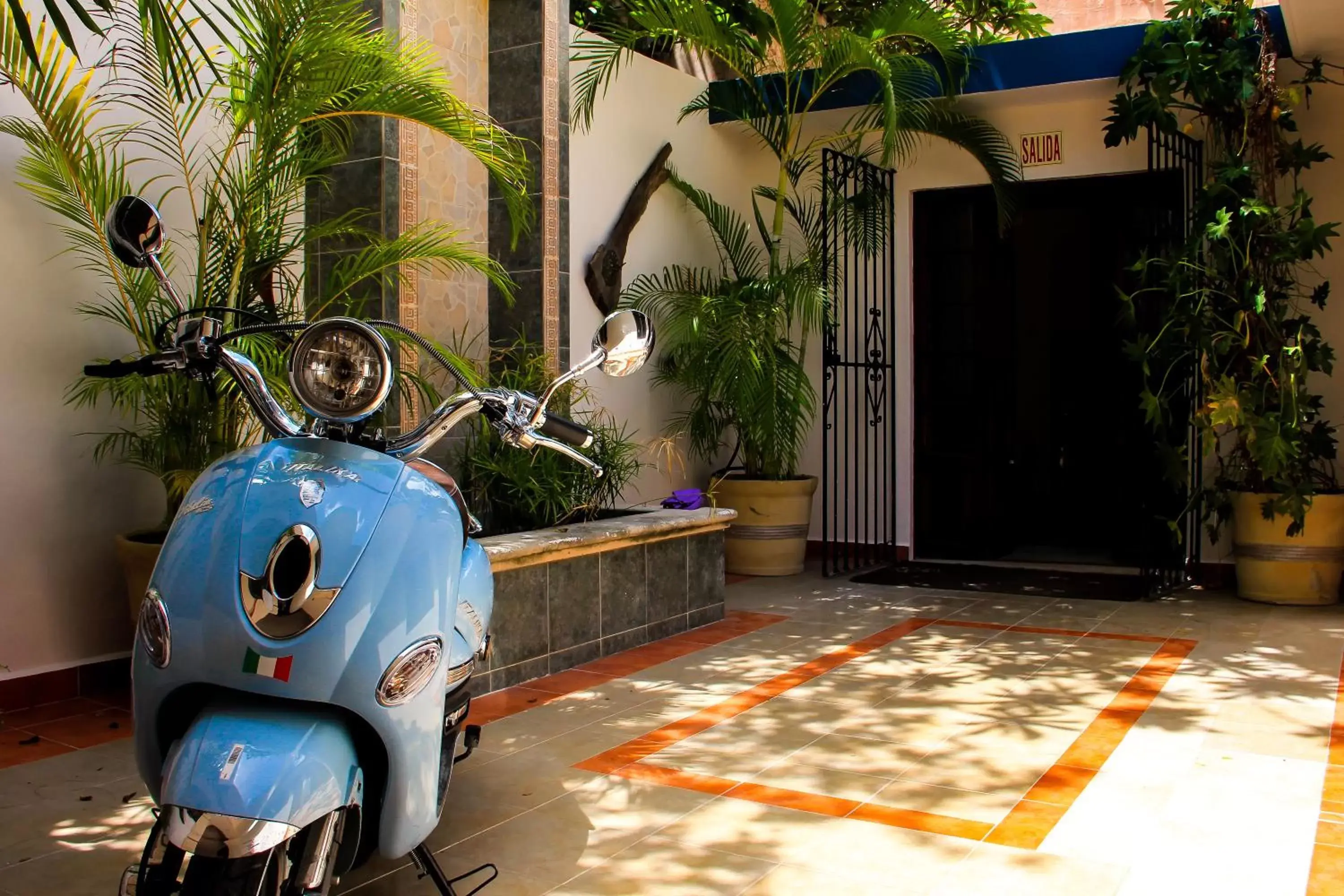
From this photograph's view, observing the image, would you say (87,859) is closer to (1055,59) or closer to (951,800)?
(951,800)

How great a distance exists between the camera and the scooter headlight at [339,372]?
6.68ft

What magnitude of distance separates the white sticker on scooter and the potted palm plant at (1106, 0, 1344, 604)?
17.2 feet

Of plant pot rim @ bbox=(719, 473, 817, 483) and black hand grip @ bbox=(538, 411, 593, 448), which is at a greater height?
black hand grip @ bbox=(538, 411, 593, 448)

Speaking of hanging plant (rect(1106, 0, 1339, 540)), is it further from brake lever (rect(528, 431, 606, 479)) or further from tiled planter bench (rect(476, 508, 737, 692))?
brake lever (rect(528, 431, 606, 479))

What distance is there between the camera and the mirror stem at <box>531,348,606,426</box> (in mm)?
2402

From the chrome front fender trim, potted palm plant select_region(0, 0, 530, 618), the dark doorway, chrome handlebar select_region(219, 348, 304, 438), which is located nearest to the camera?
the chrome front fender trim

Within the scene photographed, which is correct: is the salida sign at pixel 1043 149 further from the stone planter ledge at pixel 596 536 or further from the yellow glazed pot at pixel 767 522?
the stone planter ledge at pixel 596 536

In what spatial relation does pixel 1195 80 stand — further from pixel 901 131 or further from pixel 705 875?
pixel 705 875

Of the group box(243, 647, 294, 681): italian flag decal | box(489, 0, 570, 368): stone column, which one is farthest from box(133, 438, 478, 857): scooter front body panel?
box(489, 0, 570, 368): stone column

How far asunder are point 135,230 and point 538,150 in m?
3.80

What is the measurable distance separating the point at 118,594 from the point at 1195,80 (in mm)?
5389

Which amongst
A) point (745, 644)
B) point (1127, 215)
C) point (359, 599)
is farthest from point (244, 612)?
point (1127, 215)

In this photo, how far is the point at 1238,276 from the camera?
6129 millimetres

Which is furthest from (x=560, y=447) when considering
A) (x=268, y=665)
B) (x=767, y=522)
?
(x=767, y=522)
